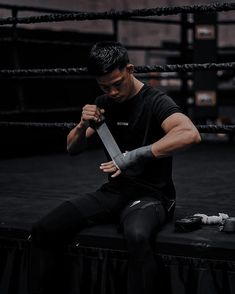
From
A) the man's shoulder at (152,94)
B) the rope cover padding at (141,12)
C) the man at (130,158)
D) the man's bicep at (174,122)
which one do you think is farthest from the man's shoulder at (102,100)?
the rope cover padding at (141,12)

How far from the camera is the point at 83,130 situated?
2.69 m

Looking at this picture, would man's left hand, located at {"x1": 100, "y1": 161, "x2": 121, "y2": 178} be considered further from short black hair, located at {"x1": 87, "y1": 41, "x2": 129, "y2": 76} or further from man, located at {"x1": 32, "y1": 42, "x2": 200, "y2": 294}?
short black hair, located at {"x1": 87, "y1": 41, "x2": 129, "y2": 76}

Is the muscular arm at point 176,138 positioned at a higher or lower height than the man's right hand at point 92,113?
lower

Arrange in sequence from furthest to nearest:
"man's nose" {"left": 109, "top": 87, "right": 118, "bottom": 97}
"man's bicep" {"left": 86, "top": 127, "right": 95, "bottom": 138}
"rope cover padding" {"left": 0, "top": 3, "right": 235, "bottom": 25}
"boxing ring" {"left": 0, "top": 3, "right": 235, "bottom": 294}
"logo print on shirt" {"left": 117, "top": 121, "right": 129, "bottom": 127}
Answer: "rope cover padding" {"left": 0, "top": 3, "right": 235, "bottom": 25} → "man's bicep" {"left": 86, "top": 127, "right": 95, "bottom": 138} → "logo print on shirt" {"left": 117, "top": 121, "right": 129, "bottom": 127} → "man's nose" {"left": 109, "top": 87, "right": 118, "bottom": 97} → "boxing ring" {"left": 0, "top": 3, "right": 235, "bottom": 294}

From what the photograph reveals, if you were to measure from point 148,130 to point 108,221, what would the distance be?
462 mm

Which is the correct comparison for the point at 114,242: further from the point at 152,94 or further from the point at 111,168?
the point at 152,94

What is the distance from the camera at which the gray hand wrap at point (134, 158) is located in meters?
2.42

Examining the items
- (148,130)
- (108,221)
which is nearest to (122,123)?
(148,130)

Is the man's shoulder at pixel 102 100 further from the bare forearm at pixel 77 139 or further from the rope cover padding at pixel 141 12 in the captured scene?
the rope cover padding at pixel 141 12

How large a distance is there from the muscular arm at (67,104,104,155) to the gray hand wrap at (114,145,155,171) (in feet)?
0.73

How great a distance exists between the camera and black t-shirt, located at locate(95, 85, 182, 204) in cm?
253

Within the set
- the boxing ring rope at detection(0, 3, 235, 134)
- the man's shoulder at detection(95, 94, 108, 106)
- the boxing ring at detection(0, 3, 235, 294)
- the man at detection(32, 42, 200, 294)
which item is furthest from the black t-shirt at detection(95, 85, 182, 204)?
the boxing ring rope at detection(0, 3, 235, 134)

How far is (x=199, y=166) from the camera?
4.92 meters

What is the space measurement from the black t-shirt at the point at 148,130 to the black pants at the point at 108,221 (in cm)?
8
